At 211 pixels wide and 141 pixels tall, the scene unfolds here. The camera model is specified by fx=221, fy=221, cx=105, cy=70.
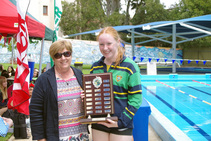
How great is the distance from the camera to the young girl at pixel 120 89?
1.86 meters

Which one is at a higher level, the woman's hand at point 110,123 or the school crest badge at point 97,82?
the school crest badge at point 97,82

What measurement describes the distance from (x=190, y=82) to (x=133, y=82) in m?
11.9

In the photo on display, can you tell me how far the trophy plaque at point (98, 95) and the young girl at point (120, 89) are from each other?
8cm

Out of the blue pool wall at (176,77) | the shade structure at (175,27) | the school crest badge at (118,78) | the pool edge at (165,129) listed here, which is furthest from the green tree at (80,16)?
the school crest badge at (118,78)

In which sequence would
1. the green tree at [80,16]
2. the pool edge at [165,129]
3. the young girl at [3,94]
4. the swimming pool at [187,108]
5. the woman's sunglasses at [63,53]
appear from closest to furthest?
the woman's sunglasses at [63,53] → the pool edge at [165,129] → the young girl at [3,94] → the swimming pool at [187,108] → the green tree at [80,16]

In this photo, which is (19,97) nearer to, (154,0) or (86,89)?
(86,89)

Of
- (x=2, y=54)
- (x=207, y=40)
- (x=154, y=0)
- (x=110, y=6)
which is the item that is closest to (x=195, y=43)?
(x=207, y=40)

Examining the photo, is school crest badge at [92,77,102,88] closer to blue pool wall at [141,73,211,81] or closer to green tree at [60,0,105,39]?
blue pool wall at [141,73,211,81]

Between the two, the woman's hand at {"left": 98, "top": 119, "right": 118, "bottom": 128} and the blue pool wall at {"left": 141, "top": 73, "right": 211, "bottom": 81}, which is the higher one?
the woman's hand at {"left": 98, "top": 119, "right": 118, "bottom": 128}

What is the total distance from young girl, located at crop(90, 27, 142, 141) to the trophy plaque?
0.25 feet

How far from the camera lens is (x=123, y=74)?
1.88 m

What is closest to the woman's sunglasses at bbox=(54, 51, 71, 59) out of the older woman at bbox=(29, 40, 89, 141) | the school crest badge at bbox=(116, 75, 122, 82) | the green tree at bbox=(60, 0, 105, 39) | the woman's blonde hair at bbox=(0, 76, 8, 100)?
the older woman at bbox=(29, 40, 89, 141)

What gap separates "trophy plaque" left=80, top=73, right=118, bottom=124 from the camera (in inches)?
72.9

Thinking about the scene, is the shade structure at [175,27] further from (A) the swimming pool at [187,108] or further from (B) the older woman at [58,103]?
(B) the older woman at [58,103]
